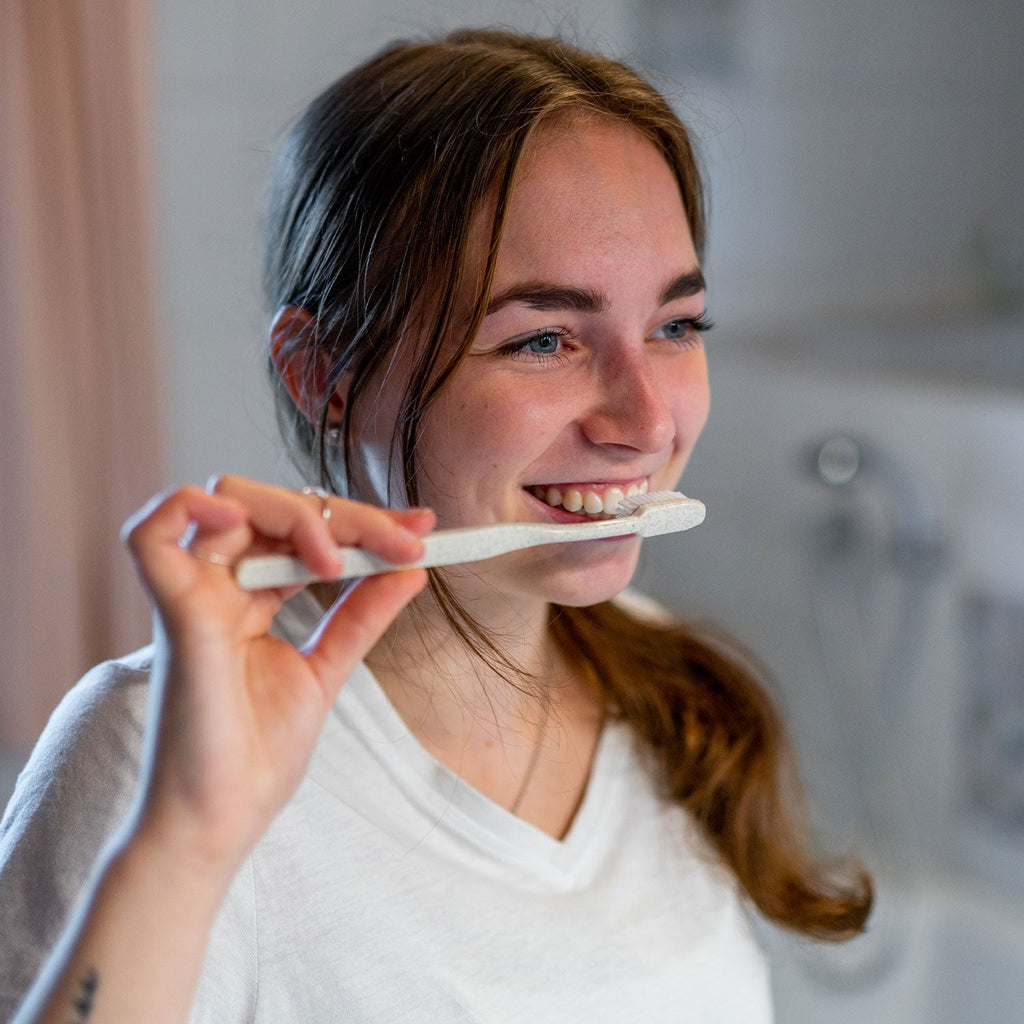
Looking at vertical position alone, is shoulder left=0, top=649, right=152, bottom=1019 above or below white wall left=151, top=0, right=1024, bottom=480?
below

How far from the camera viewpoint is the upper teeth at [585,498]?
757mm

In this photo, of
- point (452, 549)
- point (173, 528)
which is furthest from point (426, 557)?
point (173, 528)

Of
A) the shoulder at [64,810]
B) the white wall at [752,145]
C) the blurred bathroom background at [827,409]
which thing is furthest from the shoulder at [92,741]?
the white wall at [752,145]

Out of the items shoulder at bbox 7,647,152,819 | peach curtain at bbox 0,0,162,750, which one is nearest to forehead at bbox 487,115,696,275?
shoulder at bbox 7,647,152,819

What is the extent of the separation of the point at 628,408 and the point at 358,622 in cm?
25

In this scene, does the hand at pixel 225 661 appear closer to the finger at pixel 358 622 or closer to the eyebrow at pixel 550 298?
the finger at pixel 358 622

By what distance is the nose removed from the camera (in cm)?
73

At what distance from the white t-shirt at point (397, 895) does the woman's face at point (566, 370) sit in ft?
0.56

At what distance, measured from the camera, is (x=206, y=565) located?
53 centimetres

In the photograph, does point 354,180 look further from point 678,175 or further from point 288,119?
point 288,119

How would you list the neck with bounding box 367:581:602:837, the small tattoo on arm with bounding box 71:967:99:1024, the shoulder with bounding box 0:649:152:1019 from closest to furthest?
the small tattoo on arm with bounding box 71:967:99:1024, the shoulder with bounding box 0:649:152:1019, the neck with bounding box 367:581:602:837

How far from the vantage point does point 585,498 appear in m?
0.76

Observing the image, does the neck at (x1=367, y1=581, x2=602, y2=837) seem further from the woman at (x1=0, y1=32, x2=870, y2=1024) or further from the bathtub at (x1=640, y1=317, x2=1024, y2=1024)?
the bathtub at (x1=640, y1=317, x2=1024, y2=1024)

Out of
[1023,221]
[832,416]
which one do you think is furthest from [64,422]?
[1023,221]
